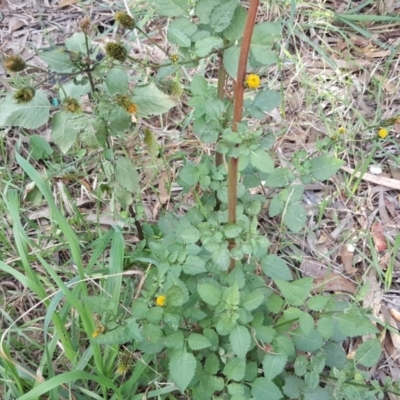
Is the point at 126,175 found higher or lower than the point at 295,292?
higher

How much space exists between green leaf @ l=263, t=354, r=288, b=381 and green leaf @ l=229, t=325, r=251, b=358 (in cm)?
10

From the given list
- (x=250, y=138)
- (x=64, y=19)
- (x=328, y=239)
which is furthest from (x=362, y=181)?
(x=64, y=19)

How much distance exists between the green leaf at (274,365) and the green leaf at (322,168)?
0.49 meters

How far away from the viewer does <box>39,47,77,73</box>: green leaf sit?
1.12 meters

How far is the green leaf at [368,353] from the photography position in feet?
4.26

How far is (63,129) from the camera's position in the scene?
122 cm

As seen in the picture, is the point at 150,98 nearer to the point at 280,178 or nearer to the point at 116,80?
the point at 116,80

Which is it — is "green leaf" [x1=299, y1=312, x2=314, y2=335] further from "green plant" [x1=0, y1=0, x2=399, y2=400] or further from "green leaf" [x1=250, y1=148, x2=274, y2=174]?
"green leaf" [x1=250, y1=148, x2=274, y2=174]

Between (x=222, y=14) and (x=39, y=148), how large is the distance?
1.05 meters

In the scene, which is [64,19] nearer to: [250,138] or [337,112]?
[337,112]

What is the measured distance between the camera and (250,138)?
1.04 m

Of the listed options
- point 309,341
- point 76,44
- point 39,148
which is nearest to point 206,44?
point 76,44

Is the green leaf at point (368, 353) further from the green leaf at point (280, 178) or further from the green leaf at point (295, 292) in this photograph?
the green leaf at point (280, 178)

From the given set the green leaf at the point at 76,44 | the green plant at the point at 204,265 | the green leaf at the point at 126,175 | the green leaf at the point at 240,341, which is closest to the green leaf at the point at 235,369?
the green plant at the point at 204,265
